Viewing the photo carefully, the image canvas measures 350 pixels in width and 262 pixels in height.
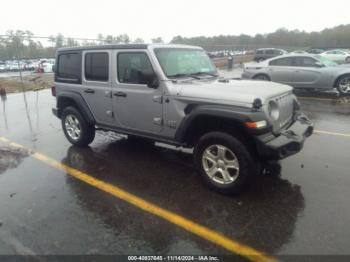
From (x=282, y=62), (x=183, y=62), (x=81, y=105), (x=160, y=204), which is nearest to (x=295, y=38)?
(x=282, y=62)

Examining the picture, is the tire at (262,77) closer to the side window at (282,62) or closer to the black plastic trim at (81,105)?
the side window at (282,62)

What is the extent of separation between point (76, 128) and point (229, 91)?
3.39 metres

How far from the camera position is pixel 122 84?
180 inches

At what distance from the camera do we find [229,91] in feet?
11.9

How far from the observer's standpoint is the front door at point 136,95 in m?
4.18

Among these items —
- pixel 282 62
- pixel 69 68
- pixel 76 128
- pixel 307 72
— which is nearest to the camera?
pixel 69 68

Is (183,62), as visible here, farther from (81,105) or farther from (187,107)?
(81,105)

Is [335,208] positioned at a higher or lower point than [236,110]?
lower

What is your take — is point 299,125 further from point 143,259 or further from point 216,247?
point 143,259

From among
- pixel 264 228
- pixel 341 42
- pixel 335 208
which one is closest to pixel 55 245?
pixel 264 228

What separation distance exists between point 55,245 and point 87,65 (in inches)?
128

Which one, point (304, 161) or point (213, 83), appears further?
point (304, 161)

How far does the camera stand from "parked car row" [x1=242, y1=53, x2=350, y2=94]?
1019 cm

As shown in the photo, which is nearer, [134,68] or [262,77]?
[134,68]
